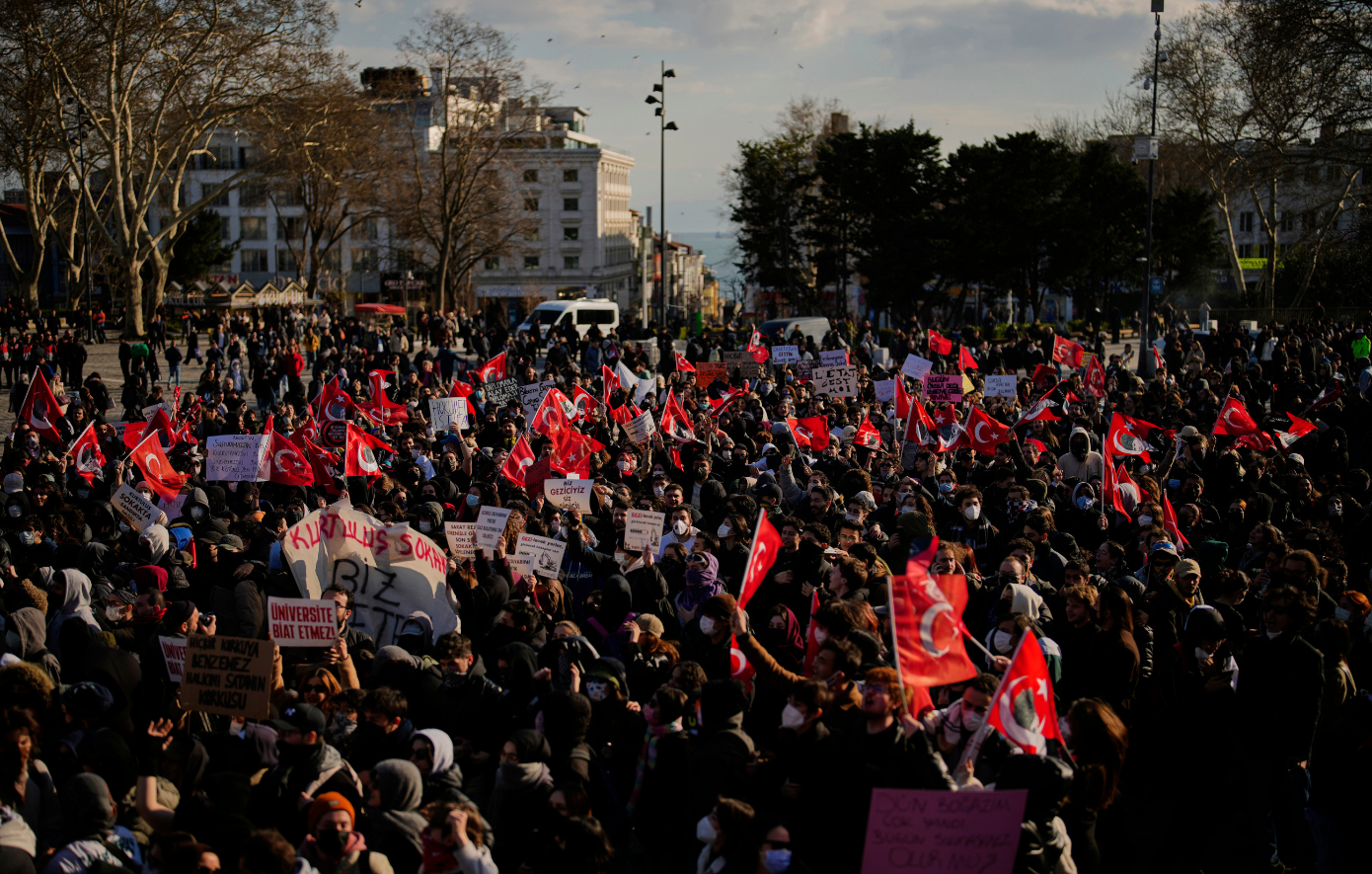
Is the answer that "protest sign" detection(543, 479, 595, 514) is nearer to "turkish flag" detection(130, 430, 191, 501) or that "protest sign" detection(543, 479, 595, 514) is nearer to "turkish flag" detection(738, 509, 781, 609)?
"turkish flag" detection(738, 509, 781, 609)

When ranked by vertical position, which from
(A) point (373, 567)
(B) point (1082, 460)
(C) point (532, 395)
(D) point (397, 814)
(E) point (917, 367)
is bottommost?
(D) point (397, 814)

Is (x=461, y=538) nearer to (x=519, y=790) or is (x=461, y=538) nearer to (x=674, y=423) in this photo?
(x=519, y=790)

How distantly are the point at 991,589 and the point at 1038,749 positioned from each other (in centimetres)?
270

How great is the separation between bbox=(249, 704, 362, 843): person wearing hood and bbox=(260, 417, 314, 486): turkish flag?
23.3 feet

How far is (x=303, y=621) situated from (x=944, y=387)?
12.4 meters

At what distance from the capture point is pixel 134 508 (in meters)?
9.71

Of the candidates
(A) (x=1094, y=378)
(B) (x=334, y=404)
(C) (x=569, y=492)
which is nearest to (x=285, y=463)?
(C) (x=569, y=492)

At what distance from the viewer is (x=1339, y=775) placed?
559 cm

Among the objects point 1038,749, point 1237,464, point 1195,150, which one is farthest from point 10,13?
point 1195,150

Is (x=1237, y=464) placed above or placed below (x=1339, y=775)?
above

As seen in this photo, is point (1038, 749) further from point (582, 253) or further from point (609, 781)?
point (582, 253)

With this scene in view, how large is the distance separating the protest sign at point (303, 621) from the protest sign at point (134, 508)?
11.1ft

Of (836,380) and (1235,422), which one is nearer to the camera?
(1235,422)

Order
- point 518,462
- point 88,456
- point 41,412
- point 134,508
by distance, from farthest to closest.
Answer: point 41,412
point 88,456
point 518,462
point 134,508
